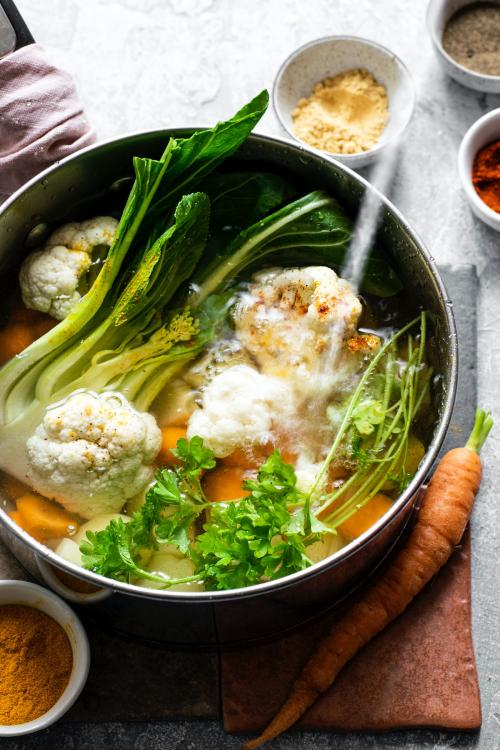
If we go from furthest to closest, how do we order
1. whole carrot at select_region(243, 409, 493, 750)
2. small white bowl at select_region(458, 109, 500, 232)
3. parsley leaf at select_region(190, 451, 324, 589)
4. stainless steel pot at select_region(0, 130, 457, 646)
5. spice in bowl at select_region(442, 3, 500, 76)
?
spice in bowl at select_region(442, 3, 500, 76) < small white bowl at select_region(458, 109, 500, 232) < whole carrot at select_region(243, 409, 493, 750) < stainless steel pot at select_region(0, 130, 457, 646) < parsley leaf at select_region(190, 451, 324, 589)

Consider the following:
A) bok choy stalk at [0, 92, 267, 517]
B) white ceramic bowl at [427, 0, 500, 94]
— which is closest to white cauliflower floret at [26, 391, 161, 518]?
bok choy stalk at [0, 92, 267, 517]

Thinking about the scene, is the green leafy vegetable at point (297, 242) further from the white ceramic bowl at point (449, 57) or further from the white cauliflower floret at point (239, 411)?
the white ceramic bowl at point (449, 57)

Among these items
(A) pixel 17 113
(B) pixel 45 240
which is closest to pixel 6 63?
(A) pixel 17 113

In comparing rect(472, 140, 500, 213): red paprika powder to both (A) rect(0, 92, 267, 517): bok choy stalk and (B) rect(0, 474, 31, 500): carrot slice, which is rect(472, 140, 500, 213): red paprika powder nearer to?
(A) rect(0, 92, 267, 517): bok choy stalk

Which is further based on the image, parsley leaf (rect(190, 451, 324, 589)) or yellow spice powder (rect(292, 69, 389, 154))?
yellow spice powder (rect(292, 69, 389, 154))

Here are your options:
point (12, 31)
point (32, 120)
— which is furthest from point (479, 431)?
point (12, 31)

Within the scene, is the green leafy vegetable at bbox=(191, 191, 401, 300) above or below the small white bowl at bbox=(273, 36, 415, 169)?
below
